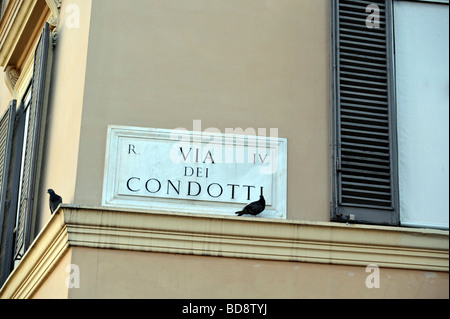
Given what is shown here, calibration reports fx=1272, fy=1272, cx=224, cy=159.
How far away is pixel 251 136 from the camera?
12266 mm

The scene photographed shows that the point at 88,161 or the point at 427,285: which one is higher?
the point at 88,161

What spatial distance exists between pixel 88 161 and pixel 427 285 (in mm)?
3383

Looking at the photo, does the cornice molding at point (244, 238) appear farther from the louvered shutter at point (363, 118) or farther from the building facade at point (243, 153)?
the louvered shutter at point (363, 118)

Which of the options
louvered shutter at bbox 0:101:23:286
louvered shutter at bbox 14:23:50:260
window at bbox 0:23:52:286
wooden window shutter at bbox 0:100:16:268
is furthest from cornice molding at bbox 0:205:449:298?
wooden window shutter at bbox 0:100:16:268

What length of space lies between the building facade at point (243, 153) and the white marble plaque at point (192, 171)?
0.04 ft

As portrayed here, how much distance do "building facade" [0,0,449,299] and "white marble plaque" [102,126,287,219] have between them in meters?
0.01

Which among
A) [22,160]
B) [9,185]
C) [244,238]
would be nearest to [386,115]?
[244,238]

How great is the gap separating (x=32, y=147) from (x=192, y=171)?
232 cm

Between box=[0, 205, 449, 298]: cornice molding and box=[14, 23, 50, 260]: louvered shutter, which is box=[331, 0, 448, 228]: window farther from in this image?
box=[14, 23, 50, 260]: louvered shutter

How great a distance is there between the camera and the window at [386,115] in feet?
40.1

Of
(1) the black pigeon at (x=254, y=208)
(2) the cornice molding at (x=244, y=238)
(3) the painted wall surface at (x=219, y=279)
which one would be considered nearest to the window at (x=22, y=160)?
(2) the cornice molding at (x=244, y=238)

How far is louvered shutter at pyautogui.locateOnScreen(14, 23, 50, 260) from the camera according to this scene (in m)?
13.2
